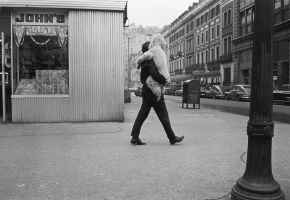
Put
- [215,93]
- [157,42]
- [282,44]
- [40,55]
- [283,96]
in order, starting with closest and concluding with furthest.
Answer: [157,42] < [40,55] < [283,96] < [215,93] < [282,44]

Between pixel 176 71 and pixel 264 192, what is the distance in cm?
8714

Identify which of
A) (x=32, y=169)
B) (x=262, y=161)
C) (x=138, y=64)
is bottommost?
(x=32, y=169)

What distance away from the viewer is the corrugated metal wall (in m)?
10.4

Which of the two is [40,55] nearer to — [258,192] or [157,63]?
[157,63]

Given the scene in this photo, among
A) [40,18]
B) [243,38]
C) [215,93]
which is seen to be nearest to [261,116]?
[40,18]

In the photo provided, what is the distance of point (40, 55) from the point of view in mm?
10609

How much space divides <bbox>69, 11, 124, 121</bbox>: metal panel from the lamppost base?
23.2ft

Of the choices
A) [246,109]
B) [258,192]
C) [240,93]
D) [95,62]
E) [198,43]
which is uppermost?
[198,43]

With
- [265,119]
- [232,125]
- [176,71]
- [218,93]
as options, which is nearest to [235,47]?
[218,93]

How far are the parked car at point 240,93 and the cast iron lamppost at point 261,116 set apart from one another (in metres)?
27.6

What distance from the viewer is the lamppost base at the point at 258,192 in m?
3.71

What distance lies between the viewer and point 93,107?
10.6 meters

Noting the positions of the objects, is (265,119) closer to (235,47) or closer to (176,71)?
(235,47)

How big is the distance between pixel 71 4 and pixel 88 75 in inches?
69.7
